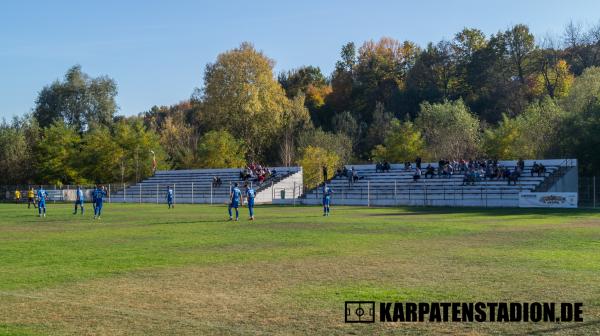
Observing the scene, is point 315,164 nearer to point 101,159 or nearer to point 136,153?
point 136,153

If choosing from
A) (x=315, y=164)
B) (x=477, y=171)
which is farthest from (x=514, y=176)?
(x=315, y=164)

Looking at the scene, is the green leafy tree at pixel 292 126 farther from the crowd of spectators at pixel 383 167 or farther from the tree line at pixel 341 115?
the crowd of spectators at pixel 383 167

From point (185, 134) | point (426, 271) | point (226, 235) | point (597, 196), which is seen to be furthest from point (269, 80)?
point (426, 271)

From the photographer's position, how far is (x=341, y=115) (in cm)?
9169

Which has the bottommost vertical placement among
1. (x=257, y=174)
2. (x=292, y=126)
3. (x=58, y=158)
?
(x=257, y=174)

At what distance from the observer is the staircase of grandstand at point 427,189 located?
48312 millimetres

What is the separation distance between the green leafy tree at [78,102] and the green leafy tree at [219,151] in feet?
88.2

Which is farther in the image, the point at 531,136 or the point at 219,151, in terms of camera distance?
the point at 219,151

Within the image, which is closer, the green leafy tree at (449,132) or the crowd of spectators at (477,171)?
the crowd of spectators at (477,171)

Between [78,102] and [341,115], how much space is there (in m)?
41.1

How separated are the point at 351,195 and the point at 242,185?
12923mm

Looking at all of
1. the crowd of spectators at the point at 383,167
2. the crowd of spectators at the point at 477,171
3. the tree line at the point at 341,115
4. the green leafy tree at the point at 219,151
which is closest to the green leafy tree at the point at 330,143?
Answer: the tree line at the point at 341,115

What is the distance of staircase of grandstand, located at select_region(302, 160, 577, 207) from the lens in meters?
48.3

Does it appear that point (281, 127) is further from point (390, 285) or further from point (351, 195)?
point (390, 285)
